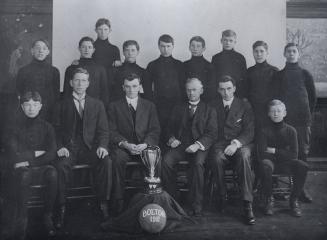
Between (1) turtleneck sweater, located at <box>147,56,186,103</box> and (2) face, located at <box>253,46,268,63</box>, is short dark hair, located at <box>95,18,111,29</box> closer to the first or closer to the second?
(1) turtleneck sweater, located at <box>147,56,186,103</box>

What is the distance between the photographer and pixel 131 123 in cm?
316

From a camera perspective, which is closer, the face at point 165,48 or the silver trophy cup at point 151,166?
the silver trophy cup at point 151,166

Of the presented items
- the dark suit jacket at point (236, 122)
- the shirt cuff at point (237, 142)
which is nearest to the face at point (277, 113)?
the dark suit jacket at point (236, 122)

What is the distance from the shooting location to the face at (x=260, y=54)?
3.23m

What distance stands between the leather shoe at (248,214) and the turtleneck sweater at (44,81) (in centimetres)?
→ 156

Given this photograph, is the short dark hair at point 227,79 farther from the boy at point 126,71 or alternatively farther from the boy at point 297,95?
the boy at point 126,71

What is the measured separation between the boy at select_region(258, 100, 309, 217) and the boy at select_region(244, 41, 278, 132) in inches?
5.1

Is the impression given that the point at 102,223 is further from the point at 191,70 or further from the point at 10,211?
the point at 191,70

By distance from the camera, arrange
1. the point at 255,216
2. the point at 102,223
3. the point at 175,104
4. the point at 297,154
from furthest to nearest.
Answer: the point at 175,104, the point at 297,154, the point at 255,216, the point at 102,223

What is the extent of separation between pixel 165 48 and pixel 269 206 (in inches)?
56.2

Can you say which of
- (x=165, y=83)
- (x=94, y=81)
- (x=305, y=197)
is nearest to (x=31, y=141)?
(x=94, y=81)

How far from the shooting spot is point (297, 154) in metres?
3.03

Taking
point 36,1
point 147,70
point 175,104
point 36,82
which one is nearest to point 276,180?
point 175,104

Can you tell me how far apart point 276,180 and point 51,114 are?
1.77 meters
